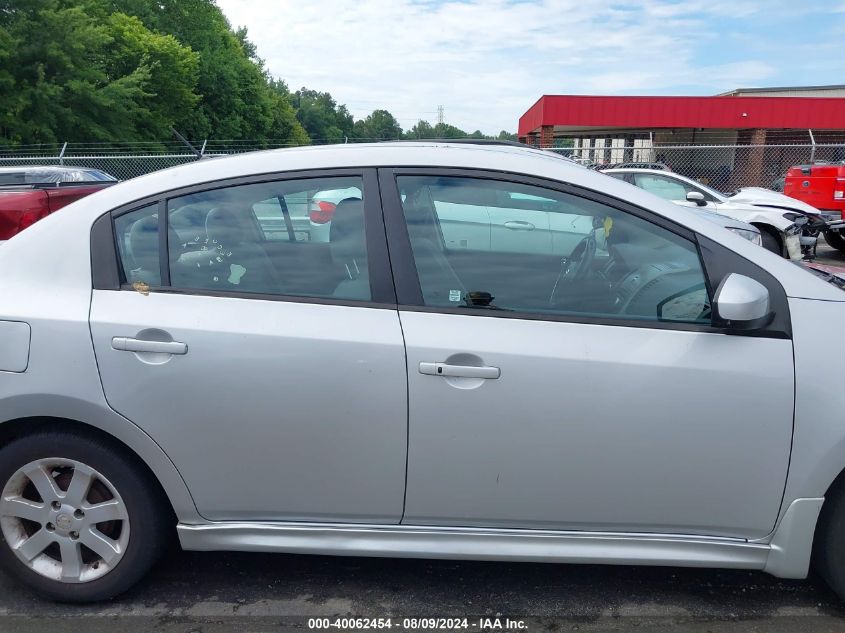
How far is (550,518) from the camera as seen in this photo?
A: 8.23ft

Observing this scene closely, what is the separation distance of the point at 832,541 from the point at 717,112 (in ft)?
104

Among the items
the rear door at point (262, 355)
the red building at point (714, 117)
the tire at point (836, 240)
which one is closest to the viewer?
the rear door at point (262, 355)

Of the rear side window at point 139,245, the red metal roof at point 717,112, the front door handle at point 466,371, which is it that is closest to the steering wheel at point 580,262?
the front door handle at point 466,371

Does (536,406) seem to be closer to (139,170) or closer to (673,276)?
(673,276)

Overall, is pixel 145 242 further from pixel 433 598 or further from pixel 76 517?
pixel 433 598

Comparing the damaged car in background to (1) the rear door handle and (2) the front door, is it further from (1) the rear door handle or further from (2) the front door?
(1) the rear door handle

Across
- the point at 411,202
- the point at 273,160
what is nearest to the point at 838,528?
the point at 411,202

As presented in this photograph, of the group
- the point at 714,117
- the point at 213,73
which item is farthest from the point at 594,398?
the point at 213,73

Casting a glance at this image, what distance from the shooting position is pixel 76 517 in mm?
2605

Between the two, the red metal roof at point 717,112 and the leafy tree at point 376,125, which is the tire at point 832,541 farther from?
the leafy tree at point 376,125

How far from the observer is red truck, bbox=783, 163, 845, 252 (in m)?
12.2

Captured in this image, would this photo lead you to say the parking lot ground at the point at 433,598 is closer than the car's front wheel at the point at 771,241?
Yes

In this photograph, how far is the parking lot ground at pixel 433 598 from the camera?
8.59ft

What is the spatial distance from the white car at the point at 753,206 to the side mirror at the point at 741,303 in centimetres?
763
